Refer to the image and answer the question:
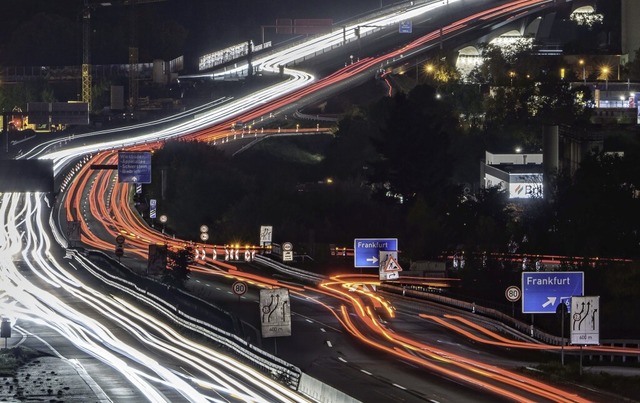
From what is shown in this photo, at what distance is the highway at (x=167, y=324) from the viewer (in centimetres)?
4866

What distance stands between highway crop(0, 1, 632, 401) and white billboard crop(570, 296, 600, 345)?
2.74 m

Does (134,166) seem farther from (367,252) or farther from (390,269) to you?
(390,269)

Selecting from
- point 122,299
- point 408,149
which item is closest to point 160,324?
point 122,299

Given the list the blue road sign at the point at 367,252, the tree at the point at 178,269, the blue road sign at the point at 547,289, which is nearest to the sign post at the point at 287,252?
the tree at the point at 178,269

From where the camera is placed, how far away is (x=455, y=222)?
381 feet

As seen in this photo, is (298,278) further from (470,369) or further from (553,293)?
(470,369)

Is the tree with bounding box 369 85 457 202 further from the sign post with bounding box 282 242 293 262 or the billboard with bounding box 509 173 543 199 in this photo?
the sign post with bounding box 282 242 293 262

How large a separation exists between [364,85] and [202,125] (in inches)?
929

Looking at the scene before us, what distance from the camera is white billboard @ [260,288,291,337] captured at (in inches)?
2037

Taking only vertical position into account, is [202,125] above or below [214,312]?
above

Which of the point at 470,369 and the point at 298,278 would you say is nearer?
the point at 470,369

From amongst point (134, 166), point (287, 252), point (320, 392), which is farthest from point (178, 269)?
point (320, 392)

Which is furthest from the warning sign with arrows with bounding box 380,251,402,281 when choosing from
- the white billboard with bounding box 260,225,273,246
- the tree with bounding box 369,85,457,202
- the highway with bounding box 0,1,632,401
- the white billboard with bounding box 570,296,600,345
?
the tree with bounding box 369,85,457,202

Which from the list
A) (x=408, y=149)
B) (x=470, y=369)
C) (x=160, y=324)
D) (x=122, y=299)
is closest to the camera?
(x=470, y=369)
